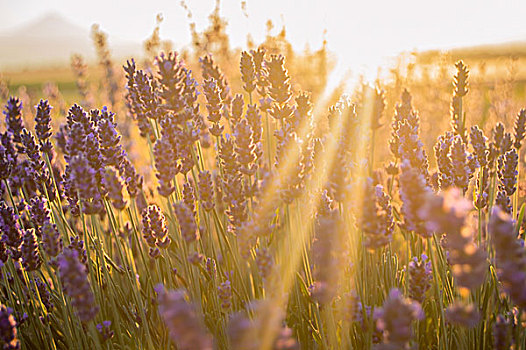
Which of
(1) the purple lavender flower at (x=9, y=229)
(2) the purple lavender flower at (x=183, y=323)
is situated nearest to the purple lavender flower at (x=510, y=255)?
(2) the purple lavender flower at (x=183, y=323)

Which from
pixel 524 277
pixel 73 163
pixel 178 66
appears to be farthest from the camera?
pixel 178 66

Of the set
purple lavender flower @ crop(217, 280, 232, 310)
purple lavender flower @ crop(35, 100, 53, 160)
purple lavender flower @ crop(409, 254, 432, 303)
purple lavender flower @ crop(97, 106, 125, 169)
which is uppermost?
purple lavender flower @ crop(35, 100, 53, 160)

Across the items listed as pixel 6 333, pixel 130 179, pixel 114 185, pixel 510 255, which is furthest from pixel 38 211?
pixel 510 255

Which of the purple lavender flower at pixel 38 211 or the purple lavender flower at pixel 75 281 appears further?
the purple lavender flower at pixel 38 211

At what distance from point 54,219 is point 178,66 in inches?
57.3

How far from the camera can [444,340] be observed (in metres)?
2.08

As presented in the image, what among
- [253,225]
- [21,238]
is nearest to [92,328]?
[21,238]

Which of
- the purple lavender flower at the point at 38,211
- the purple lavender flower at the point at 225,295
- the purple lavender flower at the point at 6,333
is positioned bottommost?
the purple lavender flower at the point at 225,295

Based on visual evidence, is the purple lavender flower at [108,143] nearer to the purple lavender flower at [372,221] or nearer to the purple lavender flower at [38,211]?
the purple lavender flower at [38,211]

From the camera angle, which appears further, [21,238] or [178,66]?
[178,66]

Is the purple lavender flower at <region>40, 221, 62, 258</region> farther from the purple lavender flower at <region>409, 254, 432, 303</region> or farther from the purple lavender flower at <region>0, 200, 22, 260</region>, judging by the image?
the purple lavender flower at <region>409, 254, 432, 303</region>

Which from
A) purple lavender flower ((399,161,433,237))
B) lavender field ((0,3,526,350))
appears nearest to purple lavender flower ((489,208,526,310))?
lavender field ((0,3,526,350))

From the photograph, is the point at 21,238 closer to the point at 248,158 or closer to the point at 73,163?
the point at 73,163

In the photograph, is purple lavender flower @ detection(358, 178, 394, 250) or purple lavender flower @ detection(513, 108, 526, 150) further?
purple lavender flower @ detection(513, 108, 526, 150)
